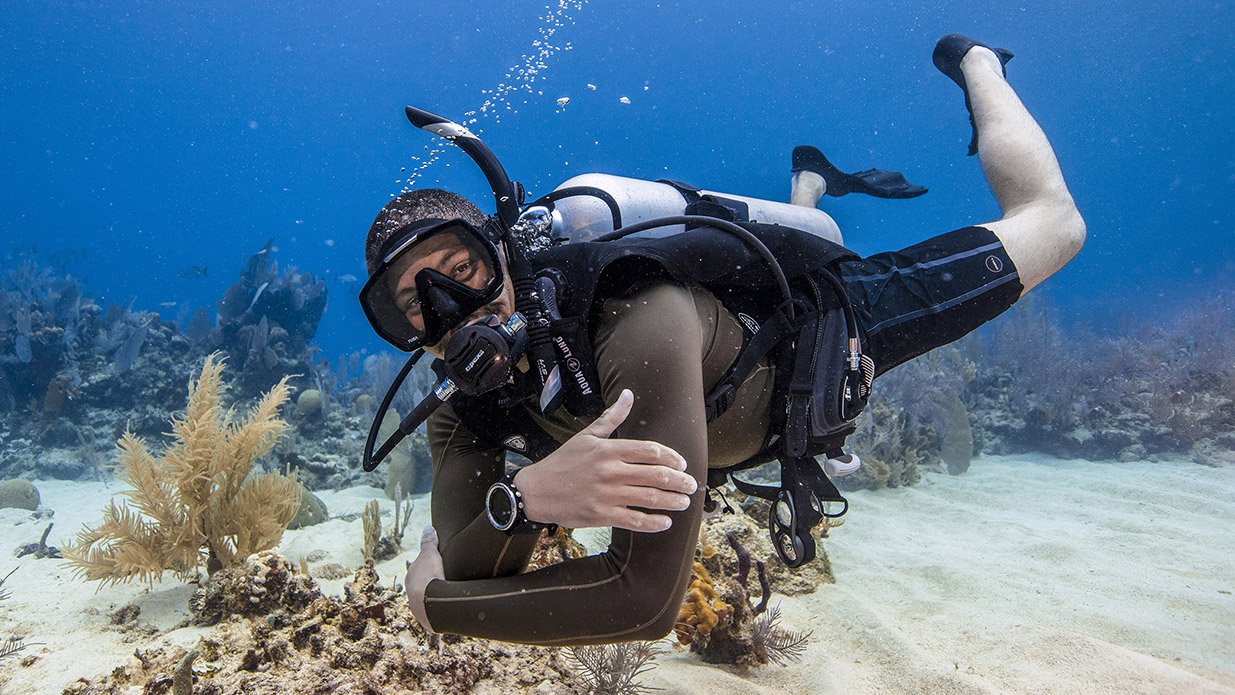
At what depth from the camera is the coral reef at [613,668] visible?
2.93 m

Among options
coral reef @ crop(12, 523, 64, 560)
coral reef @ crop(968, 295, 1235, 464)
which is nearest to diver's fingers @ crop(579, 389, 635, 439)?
coral reef @ crop(12, 523, 64, 560)

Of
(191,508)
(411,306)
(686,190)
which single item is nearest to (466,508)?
→ (411,306)

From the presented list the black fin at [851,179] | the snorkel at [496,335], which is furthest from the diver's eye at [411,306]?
the black fin at [851,179]

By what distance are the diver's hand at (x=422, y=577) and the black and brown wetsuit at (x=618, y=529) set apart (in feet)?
0.12

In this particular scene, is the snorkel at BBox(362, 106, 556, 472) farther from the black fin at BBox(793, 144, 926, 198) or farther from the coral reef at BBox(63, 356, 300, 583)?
the black fin at BBox(793, 144, 926, 198)

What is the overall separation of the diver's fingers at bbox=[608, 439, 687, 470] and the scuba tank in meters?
1.70

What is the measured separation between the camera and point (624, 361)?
174 centimetres

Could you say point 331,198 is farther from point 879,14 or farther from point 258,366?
point 258,366

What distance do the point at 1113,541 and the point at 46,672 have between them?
27.3 feet

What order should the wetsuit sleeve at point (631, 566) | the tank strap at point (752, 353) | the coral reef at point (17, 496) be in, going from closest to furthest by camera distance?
the wetsuit sleeve at point (631, 566) < the tank strap at point (752, 353) < the coral reef at point (17, 496)

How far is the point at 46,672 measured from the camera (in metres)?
3.23

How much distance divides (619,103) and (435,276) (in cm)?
7368

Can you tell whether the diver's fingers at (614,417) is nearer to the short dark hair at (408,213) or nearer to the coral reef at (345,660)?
the short dark hair at (408,213)

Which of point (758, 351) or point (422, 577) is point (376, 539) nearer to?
point (422, 577)
